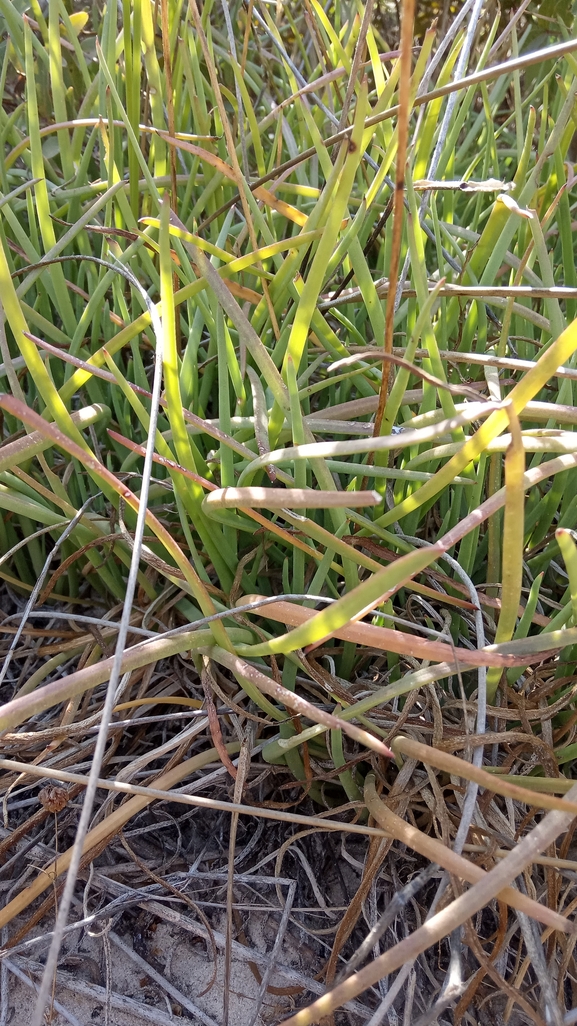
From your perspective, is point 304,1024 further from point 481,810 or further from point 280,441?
point 280,441

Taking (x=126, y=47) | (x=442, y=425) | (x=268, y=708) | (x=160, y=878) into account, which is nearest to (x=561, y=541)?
(x=442, y=425)

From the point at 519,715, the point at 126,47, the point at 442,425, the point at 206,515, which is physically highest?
the point at 126,47

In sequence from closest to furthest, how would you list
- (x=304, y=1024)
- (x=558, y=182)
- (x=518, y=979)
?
(x=304, y=1024) → (x=518, y=979) → (x=558, y=182)

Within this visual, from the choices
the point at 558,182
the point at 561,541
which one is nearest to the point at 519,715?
the point at 561,541

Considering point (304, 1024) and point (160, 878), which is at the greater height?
point (304, 1024)

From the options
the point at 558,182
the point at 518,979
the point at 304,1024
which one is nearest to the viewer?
the point at 304,1024

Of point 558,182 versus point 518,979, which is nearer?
point 518,979

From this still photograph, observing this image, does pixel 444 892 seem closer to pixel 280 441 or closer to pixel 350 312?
pixel 280 441
